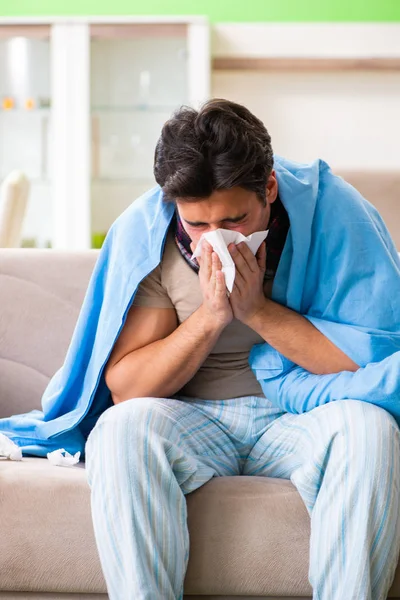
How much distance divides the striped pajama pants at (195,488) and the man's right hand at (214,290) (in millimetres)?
196

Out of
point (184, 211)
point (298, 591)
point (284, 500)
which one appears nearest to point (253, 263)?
point (184, 211)

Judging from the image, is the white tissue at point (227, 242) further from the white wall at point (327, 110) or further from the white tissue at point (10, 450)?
the white wall at point (327, 110)

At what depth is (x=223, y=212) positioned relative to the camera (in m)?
1.47

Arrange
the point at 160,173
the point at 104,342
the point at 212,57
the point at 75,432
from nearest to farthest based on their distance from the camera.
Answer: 1. the point at 160,173
2. the point at 104,342
3. the point at 75,432
4. the point at 212,57

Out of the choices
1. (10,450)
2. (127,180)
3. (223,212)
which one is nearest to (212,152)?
(223,212)

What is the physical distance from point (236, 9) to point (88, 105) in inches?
35.8

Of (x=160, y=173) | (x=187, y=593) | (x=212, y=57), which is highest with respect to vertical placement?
(x=212, y=57)

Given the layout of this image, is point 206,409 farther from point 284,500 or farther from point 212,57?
point 212,57

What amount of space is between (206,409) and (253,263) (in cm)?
29

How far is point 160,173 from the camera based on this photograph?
59.6 inches

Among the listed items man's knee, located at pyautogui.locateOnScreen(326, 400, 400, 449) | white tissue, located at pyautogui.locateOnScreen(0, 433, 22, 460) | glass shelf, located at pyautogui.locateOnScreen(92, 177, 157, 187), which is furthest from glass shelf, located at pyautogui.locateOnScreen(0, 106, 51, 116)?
man's knee, located at pyautogui.locateOnScreen(326, 400, 400, 449)

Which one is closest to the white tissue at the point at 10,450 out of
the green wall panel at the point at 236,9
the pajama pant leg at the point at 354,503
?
the pajama pant leg at the point at 354,503

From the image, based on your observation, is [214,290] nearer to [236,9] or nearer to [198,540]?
[198,540]

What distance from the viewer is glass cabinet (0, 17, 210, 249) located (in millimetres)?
4395
